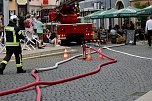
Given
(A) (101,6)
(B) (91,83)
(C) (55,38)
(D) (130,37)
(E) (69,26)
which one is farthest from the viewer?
(A) (101,6)

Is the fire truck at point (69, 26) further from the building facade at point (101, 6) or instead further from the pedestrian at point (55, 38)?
the building facade at point (101, 6)

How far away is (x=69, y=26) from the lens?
27.6 meters

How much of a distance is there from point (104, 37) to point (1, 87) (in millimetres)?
19668

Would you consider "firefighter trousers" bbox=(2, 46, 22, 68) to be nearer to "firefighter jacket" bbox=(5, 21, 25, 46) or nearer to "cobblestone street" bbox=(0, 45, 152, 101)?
"firefighter jacket" bbox=(5, 21, 25, 46)

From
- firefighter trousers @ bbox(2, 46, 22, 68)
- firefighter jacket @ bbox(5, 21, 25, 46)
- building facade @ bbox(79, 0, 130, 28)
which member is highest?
building facade @ bbox(79, 0, 130, 28)

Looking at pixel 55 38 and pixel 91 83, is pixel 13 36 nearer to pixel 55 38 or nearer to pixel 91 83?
pixel 91 83

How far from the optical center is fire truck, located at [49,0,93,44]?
2737cm

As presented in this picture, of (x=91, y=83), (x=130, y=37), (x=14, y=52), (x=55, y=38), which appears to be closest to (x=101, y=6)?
(x=130, y=37)

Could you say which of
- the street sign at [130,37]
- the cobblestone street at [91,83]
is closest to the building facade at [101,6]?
the street sign at [130,37]

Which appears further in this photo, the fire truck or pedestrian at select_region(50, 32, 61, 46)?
the fire truck

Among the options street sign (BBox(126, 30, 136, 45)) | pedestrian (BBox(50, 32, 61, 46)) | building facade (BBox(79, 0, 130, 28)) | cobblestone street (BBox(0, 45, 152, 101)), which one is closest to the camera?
cobblestone street (BBox(0, 45, 152, 101))

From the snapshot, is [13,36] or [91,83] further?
[13,36]

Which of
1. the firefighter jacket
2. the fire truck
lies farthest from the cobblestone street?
the fire truck

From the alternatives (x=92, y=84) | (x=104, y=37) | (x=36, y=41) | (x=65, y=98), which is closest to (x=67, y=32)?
(x=104, y=37)
